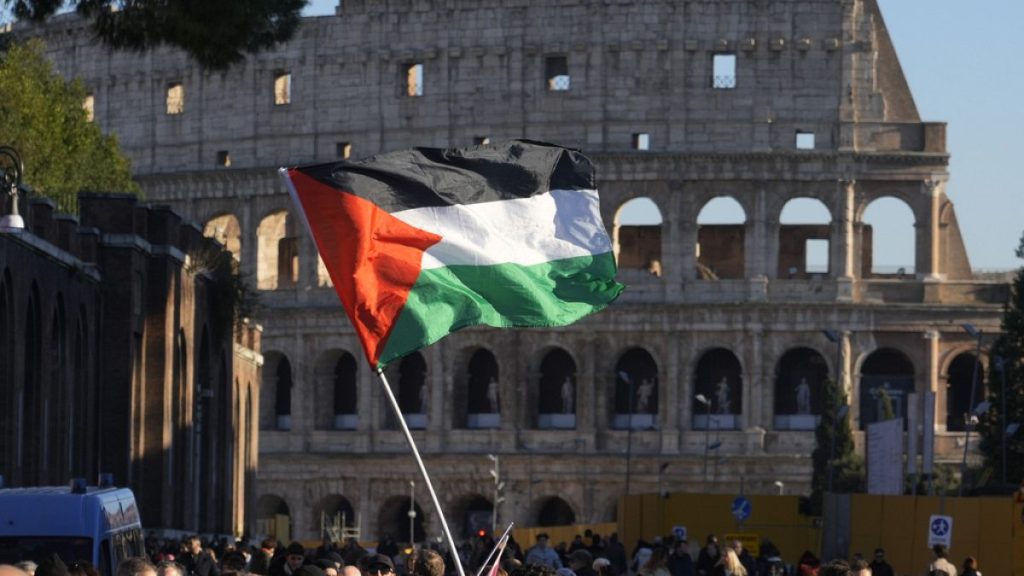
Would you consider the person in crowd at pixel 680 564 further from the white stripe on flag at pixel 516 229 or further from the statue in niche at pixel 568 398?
the statue in niche at pixel 568 398

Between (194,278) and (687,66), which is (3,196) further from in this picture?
(687,66)

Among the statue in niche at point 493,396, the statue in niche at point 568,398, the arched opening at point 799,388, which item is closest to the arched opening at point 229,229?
the statue in niche at point 493,396

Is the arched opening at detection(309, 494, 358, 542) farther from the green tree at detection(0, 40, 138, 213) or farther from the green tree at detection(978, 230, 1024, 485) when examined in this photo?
the green tree at detection(978, 230, 1024, 485)

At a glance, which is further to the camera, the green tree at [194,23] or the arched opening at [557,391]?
the arched opening at [557,391]

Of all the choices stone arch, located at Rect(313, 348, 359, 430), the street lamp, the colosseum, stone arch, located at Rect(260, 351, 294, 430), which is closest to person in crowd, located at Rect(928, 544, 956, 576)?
the street lamp

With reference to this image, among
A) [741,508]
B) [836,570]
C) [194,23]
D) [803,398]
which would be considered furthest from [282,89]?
[836,570]

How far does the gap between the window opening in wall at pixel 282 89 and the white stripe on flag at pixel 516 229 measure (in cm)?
8081

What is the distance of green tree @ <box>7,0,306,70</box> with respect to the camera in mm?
29703

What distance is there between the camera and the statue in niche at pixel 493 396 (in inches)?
3898

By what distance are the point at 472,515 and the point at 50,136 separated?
34108 millimetres

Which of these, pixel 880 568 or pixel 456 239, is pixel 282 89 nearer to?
pixel 880 568

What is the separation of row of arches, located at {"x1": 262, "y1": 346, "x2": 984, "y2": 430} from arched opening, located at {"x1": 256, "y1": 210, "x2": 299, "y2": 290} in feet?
11.1

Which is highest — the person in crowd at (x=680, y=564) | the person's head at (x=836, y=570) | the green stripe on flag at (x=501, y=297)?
the green stripe on flag at (x=501, y=297)

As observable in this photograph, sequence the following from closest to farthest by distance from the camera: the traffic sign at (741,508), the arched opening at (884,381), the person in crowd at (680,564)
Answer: the person in crowd at (680,564), the traffic sign at (741,508), the arched opening at (884,381)
